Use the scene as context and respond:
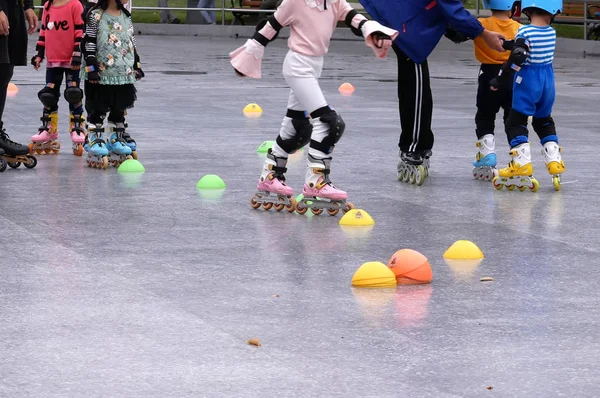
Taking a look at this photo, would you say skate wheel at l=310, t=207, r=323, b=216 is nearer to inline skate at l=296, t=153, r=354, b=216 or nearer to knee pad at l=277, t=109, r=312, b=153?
inline skate at l=296, t=153, r=354, b=216

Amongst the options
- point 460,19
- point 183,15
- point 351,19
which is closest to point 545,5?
point 460,19

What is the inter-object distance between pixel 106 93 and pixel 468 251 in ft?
15.7

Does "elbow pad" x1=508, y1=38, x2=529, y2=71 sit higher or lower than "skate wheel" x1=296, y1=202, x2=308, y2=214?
higher

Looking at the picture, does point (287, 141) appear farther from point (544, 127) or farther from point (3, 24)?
point (3, 24)

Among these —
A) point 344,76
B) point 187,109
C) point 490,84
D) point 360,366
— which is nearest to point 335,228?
point 490,84

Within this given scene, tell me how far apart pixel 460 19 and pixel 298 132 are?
1.68 metres

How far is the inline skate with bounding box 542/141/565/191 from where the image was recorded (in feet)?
31.7

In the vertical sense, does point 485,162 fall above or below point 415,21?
below

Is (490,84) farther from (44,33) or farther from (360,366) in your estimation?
(360,366)

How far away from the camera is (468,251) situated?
7.04 meters

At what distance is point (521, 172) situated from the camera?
9617mm

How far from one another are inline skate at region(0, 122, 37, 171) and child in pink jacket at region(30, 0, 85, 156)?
84 cm

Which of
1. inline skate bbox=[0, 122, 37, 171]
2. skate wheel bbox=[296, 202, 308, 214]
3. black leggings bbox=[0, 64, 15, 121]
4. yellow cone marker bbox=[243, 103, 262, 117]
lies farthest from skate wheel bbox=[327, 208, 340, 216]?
yellow cone marker bbox=[243, 103, 262, 117]

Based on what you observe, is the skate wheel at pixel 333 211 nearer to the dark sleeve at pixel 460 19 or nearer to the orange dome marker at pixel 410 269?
the dark sleeve at pixel 460 19
